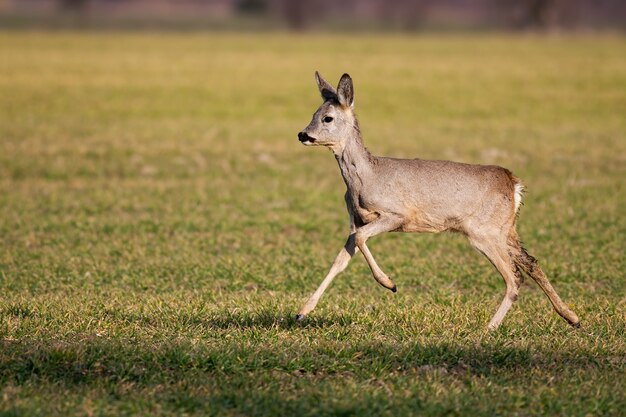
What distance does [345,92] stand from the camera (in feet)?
30.0

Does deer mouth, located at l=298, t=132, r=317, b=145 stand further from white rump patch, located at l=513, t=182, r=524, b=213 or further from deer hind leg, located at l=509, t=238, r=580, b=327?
deer hind leg, located at l=509, t=238, r=580, b=327

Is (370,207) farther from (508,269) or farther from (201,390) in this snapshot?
(201,390)

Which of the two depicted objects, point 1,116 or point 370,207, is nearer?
point 370,207

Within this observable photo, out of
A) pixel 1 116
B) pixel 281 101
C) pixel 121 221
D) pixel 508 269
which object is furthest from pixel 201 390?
pixel 281 101


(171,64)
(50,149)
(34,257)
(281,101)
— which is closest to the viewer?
(34,257)

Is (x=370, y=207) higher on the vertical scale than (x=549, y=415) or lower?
higher

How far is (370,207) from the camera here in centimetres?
929

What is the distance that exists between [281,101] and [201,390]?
3171 cm

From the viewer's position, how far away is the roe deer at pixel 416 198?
9258 mm

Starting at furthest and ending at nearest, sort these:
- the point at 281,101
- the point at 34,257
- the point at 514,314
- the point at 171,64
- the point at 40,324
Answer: the point at 171,64 < the point at 281,101 < the point at 34,257 < the point at 514,314 < the point at 40,324

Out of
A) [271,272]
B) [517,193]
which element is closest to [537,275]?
[517,193]

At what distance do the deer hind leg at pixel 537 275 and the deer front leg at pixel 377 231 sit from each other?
111 centimetres

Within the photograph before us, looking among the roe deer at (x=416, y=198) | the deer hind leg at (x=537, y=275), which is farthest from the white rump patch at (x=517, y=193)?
the deer hind leg at (x=537, y=275)

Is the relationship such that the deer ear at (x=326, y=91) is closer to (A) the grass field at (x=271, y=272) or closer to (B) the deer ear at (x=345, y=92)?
(B) the deer ear at (x=345, y=92)
